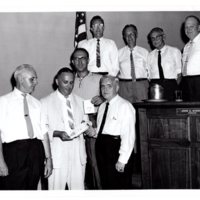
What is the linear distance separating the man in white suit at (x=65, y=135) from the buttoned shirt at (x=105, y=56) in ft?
4.84

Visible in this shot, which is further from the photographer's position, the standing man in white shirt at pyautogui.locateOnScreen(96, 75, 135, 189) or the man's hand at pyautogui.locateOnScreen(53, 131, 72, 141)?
the man's hand at pyautogui.locateOnScreen(53, 131, 72, 141)

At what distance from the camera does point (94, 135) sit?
144 inches

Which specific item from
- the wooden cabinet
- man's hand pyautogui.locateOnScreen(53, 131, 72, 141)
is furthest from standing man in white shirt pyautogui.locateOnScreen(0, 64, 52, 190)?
the wooden cabinet

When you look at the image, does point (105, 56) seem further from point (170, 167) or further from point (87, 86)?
point (170, 167)

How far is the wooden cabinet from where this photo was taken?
3568 mm

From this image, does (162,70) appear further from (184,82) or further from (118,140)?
(118,140)

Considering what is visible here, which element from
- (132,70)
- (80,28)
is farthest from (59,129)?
(80,28)

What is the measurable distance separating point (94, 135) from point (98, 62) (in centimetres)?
171

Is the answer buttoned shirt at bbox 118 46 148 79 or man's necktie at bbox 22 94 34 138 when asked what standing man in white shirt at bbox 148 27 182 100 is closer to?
buttoned shirt at bbox 118 46 148 79

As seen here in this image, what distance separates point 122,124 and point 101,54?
1979 mm

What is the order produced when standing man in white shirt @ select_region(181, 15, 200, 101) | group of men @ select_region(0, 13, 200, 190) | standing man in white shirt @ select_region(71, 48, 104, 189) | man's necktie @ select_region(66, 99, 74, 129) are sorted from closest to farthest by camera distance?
group of men @ select_region(0, 13, 200, 190) → man's necktie @ select_region(66, 99, 74, 129) → standing man in white shirt @ select_region(71, 48, 104, 189) → standing man in white shirt @ select_region(181, 15, 200, 101)

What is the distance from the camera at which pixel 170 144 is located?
3672 millimetres

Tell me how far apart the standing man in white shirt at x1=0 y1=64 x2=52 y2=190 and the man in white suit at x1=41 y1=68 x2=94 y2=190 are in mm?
283
